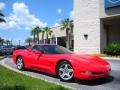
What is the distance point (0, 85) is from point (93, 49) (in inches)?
914

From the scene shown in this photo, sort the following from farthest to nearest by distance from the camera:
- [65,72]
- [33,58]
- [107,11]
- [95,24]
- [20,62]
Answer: [95,24], [107,11], [20,62], [33,58], [65,72]

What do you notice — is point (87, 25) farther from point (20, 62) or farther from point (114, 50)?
point (20, 62)

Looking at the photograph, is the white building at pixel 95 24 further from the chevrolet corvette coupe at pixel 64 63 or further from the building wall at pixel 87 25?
the chevrolet corvette coupe at pixel 64 63

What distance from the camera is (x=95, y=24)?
99.2ft

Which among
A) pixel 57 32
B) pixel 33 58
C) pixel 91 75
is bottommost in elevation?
pixel 91 75

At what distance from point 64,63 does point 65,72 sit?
319mm

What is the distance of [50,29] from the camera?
213 ft

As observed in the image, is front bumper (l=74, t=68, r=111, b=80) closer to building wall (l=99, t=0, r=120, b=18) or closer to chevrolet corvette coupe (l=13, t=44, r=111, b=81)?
chevrolet corvette coupe (l=13, t=44, r=111, b=81)

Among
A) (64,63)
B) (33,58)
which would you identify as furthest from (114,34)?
(64,63)

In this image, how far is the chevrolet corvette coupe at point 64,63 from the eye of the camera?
9.09 m

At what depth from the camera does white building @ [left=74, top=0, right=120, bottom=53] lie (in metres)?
28.9

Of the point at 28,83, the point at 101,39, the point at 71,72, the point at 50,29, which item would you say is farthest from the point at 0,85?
the point at 50,29

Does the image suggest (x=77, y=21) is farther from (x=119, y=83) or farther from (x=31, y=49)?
(x=119, y=83)

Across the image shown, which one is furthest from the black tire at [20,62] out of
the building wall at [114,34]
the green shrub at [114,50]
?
the building wall at [114,34]
